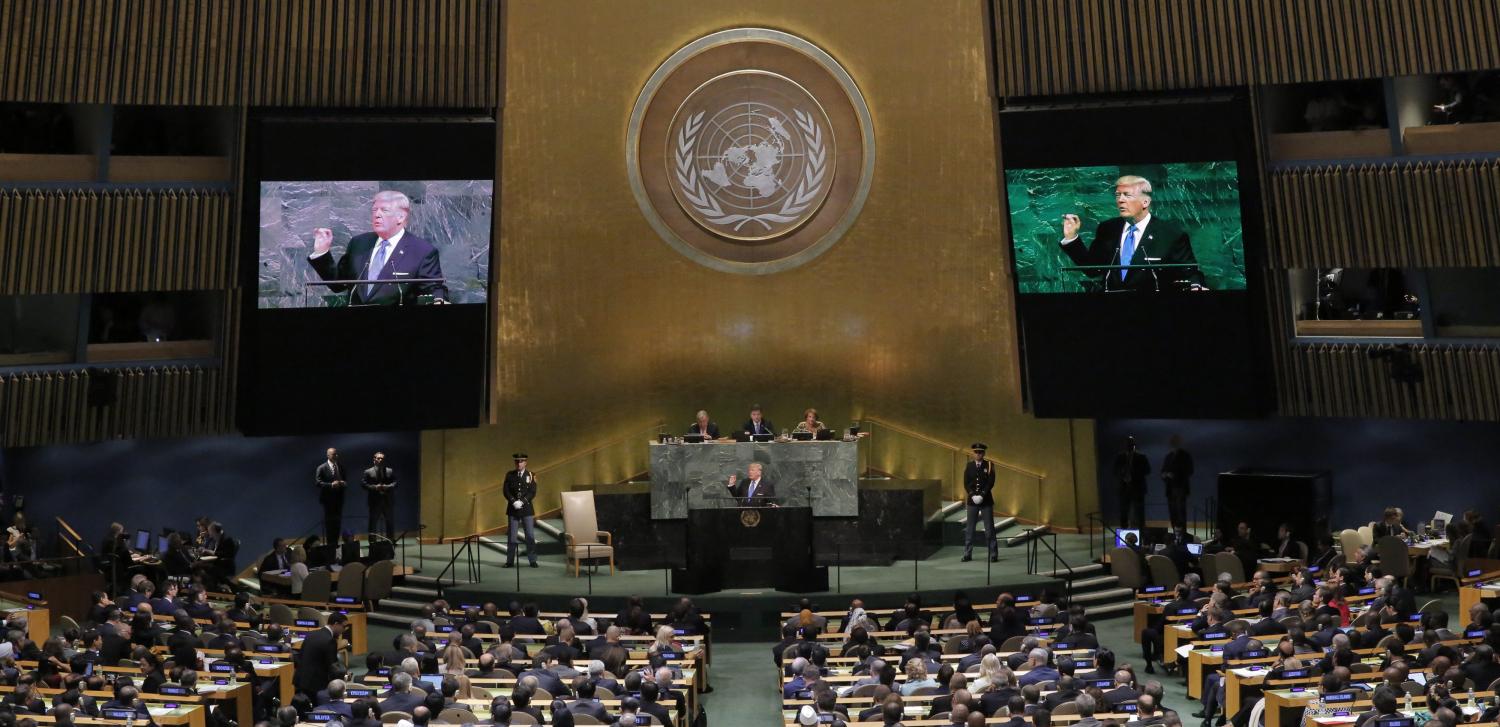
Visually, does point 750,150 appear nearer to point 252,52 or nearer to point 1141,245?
point 1141,245

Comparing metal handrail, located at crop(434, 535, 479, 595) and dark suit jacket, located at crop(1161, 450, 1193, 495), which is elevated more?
dark suit jacket, located at crop(1161, 450, 1193, 495)

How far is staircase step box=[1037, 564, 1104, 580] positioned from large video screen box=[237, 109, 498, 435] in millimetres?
7316

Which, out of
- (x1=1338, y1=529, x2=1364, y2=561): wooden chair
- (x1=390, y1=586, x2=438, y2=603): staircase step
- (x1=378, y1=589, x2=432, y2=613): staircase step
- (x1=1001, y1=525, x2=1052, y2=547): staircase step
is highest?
(x1=1001, y1=525, x2=1052, y2=547): staircase step

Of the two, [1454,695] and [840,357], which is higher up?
[840,357]

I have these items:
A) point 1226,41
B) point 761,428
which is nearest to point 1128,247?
point 1226,41

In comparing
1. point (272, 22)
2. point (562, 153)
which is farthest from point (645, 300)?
point (272, 22)

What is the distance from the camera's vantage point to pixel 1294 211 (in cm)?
2042

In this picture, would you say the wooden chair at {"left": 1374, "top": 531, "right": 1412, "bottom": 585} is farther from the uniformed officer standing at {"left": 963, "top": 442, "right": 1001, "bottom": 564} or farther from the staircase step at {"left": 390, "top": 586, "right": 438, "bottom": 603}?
the staircase step at {"left": 390, "top": 586, "right": 438, "bottom": 603}

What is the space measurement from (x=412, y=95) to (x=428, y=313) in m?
2.64

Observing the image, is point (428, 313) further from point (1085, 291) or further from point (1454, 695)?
point (1454, 695)

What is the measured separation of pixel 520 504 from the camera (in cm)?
2145

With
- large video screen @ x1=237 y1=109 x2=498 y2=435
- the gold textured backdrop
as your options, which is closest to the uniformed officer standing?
the gold textured backdrop

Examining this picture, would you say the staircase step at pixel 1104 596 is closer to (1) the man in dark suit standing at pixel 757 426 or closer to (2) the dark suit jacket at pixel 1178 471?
A: (2) the dark suit jacket at pixel 1178 471

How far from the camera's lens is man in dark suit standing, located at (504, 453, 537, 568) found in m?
21.4
